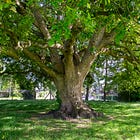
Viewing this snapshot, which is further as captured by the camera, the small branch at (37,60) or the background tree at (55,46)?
the small branch at (37,60)

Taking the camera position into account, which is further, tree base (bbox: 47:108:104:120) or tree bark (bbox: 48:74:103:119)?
tree bark (bbox: 48:74:103:119)

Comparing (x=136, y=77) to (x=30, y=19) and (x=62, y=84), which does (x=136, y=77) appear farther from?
(x=30, y=19)

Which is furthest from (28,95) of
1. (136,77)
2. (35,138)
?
(35,138)

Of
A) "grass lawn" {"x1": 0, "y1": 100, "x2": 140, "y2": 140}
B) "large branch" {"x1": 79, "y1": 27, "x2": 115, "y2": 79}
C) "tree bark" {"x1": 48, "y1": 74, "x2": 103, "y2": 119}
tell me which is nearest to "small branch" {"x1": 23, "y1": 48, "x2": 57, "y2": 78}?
"tree bark" {"x1": 48, "y1": 74, "x2": 103, "y2": 119}

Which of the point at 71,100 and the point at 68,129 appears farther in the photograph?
Answer: the point at 71,100

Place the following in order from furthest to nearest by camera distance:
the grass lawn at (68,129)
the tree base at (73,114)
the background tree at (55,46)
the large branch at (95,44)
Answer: the large branch at (95,44) < the tree base at (73,114) < the background tree at (55,46) < the grass lawn at (68,129)

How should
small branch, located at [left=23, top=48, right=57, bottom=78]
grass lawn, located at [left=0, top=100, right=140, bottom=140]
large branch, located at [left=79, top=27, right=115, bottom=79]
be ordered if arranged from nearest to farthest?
grass lawn, located at [left=0, top=100, right=140, bottom=140] < small branch, located at [left=23, top=48, right=57, bottom=78] < large branch, located at [left=79, top=27, right=115, bottom=79]

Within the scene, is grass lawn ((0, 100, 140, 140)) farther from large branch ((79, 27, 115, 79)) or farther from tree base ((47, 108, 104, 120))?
large branch ((79, 27, 115, 79))

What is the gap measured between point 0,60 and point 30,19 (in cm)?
820

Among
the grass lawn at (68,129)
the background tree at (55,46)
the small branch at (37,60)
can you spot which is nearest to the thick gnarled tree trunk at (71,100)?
the background tree at (55,46)

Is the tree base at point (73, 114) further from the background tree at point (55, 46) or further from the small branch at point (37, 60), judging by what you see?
the small branch at point (37, 60)

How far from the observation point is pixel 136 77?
17.1 m

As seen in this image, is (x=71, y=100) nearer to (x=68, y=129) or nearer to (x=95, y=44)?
(x=95, y=44)

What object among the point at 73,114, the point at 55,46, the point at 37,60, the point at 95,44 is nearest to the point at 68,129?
the point at 73,114
